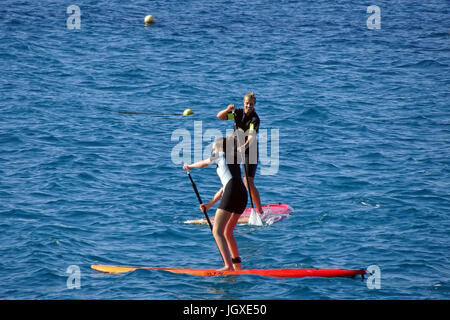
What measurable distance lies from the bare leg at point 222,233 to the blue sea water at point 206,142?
40cm

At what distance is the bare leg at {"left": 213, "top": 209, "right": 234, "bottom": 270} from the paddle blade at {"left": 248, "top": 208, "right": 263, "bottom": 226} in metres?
2.75

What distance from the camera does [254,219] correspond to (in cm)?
1415

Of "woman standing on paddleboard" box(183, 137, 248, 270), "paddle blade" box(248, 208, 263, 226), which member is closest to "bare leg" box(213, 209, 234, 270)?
"woman standing on paddleboard" box(183, 137, 248, 270)

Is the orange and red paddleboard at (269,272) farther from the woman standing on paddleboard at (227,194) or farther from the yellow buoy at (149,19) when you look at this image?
the yellow buoy at (149,19)

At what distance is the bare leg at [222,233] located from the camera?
11.2 m

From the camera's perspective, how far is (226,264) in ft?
37.5

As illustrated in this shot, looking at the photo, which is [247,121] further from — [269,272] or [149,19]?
[149,19]

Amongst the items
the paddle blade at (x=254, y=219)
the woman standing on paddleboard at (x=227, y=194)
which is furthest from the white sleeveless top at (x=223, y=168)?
the paddle blade at (x=254, y=219)

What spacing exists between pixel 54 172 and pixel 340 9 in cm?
2129

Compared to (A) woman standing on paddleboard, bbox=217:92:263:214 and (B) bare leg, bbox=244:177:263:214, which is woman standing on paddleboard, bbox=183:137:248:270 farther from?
(B) bare leg, bbox=244:177:263:214

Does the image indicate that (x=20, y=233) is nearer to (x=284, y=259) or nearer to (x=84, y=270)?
(x=84, y=270)

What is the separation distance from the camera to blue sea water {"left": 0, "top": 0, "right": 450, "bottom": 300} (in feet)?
39.4

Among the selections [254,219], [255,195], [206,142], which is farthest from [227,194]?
[206,142]

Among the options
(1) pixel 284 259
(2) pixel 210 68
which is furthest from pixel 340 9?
(1) pixel 284 259
